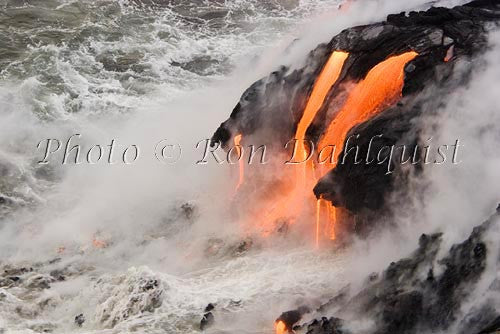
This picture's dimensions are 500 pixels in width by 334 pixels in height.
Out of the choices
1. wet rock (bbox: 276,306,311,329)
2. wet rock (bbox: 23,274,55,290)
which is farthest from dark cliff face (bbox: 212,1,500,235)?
wet rock (bbox: 23,274,55,290)

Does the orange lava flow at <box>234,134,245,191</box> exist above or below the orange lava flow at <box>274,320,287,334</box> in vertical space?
above

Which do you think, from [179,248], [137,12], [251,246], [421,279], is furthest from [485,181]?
[137,12]

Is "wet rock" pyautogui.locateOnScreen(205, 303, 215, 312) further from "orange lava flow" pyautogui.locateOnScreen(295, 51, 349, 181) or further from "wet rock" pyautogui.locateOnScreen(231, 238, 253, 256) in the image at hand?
"orange lava flow" pyautogui.locateOnScreen(295, 51, 349, 181)

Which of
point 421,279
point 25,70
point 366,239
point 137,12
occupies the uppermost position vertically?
point 137,12

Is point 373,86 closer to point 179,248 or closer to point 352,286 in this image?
point 352,286

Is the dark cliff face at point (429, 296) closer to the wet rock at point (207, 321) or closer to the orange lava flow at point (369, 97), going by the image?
the wet rock at point (207, 321)

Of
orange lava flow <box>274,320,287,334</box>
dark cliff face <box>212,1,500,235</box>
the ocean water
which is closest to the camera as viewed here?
orange lava flow <box>274,320,287,334</box>
